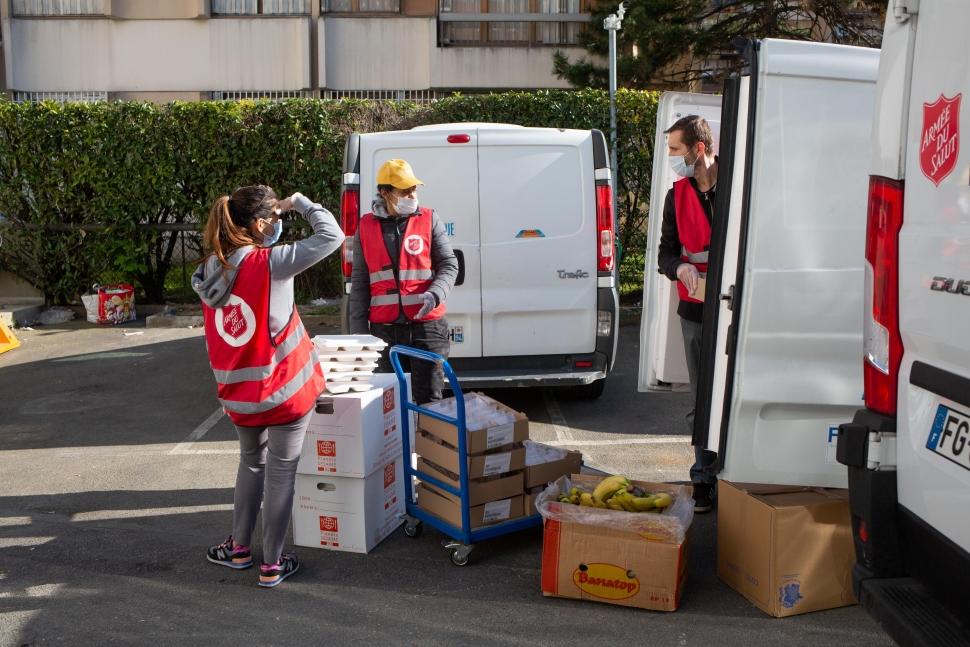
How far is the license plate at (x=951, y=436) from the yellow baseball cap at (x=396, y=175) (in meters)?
3.22

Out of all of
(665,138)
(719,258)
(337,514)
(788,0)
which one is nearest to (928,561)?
(719,258)

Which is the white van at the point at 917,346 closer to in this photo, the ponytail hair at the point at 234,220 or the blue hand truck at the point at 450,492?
the blue hand truck at the point at 450,492

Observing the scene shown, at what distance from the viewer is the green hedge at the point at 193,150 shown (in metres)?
11.5

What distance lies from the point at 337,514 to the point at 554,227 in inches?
117

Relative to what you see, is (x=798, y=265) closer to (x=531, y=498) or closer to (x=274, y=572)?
(x=531, y=498)

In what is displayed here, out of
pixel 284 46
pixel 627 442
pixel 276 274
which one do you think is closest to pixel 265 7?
pixel 284 46

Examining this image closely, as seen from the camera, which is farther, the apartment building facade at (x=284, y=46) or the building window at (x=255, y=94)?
the building window at (x=255, y=94)

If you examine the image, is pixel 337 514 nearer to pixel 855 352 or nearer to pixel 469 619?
pixel 469 619

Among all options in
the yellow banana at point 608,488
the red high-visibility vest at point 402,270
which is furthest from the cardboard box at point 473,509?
the red high-visibility vest at point 402,270

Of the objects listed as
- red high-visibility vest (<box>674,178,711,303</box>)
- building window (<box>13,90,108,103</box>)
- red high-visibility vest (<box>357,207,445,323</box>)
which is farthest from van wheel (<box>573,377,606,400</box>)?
building window (<box>13,90,108,103</box>)

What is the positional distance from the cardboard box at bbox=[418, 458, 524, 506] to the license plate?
2.18 m

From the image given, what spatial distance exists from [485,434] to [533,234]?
8.87ft

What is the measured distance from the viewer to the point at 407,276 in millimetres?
5602

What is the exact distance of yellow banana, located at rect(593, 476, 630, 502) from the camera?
434cm
